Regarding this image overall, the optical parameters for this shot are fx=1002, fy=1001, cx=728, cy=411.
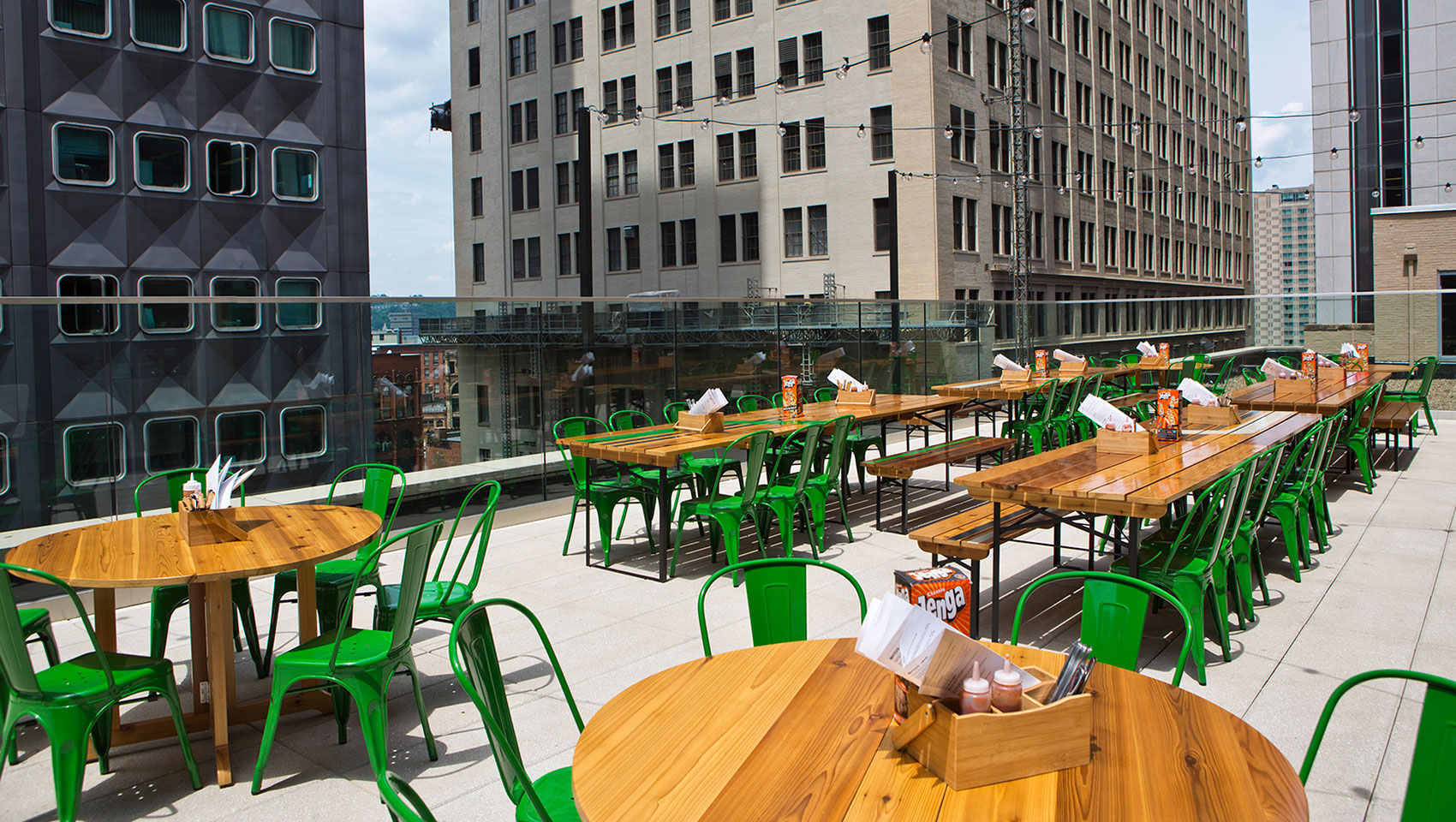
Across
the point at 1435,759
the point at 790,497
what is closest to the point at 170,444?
the point at 790,497

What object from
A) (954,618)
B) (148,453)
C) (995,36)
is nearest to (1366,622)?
(954,618)

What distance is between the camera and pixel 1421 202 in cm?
3325

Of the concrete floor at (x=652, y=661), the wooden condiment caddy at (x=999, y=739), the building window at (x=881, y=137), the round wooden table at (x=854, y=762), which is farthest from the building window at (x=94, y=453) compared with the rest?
the building window at (x=881, y=137)

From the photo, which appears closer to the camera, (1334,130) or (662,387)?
(662,387)

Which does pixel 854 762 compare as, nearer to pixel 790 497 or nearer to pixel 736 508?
pixel 736 508

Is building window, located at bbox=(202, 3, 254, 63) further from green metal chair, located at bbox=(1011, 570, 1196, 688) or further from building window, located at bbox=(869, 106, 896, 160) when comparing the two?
green metal chair, located at bbox=(1011, 570, 1196, 688)

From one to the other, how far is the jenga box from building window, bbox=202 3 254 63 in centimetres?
2747

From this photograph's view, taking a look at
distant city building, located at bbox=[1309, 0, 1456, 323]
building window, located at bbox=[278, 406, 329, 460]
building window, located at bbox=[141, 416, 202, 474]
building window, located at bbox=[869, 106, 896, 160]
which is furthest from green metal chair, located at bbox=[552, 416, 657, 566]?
distant city building, located at bbox=[1309, 0, 1456, 323]

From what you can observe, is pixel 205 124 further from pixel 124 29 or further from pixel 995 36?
pixel 995 36

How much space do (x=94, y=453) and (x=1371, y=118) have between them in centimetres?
4103

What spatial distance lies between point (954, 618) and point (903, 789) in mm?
1567

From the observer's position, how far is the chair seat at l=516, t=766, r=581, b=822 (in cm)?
263

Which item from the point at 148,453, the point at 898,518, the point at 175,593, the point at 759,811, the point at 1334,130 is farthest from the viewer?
the point at 1334,130

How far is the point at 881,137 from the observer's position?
33.3 metres
